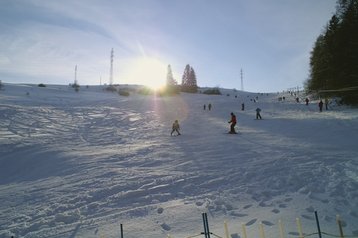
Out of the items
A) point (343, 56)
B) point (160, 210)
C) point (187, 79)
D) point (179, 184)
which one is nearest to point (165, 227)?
point (160, 210)

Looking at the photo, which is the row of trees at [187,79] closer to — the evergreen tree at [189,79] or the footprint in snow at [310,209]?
the evergreen tree at [189,79]

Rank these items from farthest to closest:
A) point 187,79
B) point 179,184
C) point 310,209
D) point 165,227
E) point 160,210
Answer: point 187,79, point 179,184, point 160,210, point 310,209, point 165,227

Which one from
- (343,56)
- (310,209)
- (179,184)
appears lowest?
(179,184)

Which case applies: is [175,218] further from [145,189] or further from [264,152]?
[264,152]

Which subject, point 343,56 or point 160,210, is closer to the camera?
point 160,210

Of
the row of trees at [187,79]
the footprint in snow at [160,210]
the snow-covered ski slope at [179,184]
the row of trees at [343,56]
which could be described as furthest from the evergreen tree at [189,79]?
the footprint in snow at [160,210]

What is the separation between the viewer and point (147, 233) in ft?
27.7

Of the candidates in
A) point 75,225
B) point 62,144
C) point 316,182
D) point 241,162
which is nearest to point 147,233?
point 75,225

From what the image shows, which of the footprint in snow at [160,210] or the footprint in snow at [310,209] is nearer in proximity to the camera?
the footprint in snow at [310,209]

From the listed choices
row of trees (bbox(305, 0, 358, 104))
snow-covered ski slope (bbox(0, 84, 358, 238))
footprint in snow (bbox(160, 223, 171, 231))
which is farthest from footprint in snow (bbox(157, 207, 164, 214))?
row of trees (bbox(305, 0, 358, 104))

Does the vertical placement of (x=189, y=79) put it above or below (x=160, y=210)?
above

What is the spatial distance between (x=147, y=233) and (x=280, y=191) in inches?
179

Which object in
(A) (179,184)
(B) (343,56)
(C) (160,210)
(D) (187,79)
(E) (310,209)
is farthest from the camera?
(D) (187,79)

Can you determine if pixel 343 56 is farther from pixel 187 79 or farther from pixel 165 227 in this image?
pixel 187 79
